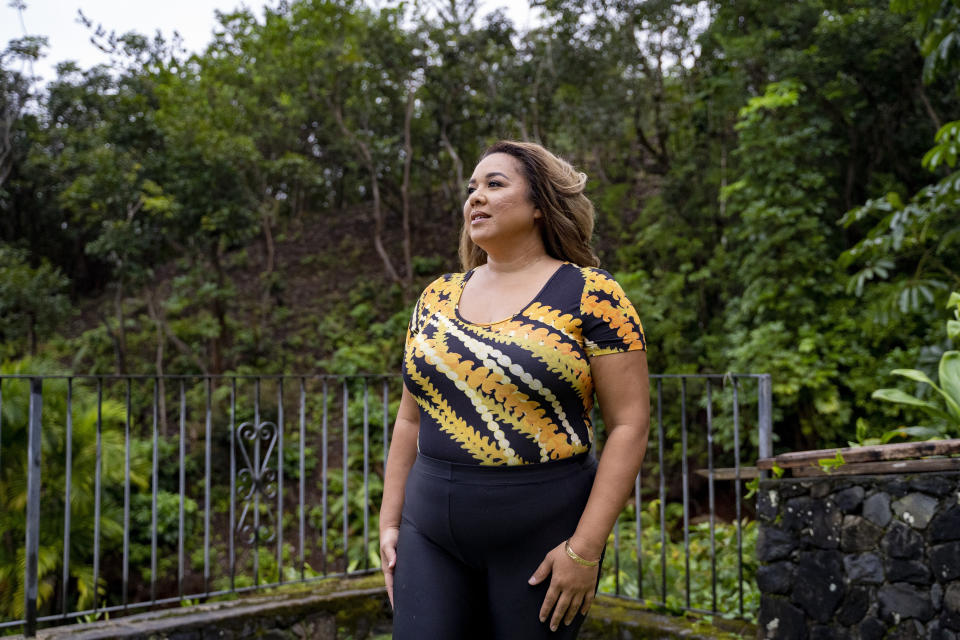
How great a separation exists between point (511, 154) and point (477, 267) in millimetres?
288

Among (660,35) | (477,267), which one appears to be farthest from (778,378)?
(477,267)

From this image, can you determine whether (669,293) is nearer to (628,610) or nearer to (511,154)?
(628,610)

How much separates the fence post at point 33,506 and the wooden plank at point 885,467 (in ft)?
10.5

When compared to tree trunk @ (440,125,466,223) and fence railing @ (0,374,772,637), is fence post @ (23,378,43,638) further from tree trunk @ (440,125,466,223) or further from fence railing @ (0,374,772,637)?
tree trunk @ (440,125,466,223)

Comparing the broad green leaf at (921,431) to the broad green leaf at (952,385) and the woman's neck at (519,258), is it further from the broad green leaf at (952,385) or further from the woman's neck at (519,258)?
the woman's neck at (519,258)

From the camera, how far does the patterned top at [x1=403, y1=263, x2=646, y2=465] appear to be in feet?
4.50

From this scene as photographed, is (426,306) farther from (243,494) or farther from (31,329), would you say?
(31,329)

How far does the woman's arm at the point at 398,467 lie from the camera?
159 cm

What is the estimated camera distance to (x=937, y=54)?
15.5 ft

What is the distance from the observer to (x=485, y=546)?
1.38m

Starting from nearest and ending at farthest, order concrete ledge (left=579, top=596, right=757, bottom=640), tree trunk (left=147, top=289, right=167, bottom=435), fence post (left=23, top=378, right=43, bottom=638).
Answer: fence post (left=23, top=378, right=43, bottom=638) < concrete ledge (left=579, top=596, right=757, bottom=640) < tree trunk (left=147, top=289, right=167, bottom=435)

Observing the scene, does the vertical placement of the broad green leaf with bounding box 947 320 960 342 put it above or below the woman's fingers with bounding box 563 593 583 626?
above

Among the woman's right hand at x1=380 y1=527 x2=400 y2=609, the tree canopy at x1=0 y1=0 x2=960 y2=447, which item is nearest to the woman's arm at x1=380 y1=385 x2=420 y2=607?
the woman's right hand at x1=380 y1=527 x2=400 y2=609

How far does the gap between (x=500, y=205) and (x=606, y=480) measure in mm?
604
